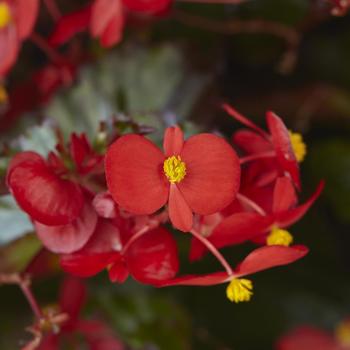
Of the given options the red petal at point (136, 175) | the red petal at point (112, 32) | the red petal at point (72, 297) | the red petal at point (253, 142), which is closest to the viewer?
the red petal at point (136, 175)

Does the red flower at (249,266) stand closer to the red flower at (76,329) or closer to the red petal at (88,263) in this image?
the red petal at (88,263)

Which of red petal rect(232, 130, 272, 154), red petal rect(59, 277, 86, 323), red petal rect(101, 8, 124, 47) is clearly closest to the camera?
red petal rect(232, 130, 272, 154)

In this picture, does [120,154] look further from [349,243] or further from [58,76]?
[349,243]

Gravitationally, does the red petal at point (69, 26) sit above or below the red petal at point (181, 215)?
above

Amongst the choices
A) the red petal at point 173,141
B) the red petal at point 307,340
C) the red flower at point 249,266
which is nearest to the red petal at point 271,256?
the red flower at point 249,266

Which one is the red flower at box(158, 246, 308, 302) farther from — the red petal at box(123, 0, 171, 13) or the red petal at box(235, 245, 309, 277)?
the red petal at box(123, 0, 171, 13)

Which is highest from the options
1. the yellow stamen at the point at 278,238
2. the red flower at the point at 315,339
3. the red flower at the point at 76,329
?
the yellow stamen at the point at 278,238

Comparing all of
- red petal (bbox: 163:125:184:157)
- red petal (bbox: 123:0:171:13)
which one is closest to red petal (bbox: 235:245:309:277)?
red petal (bbox: 163:125:184:157)
